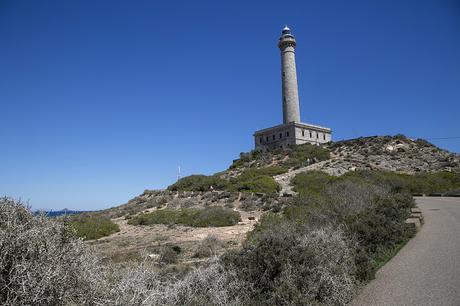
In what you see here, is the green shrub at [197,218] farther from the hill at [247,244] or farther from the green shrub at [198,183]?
the green shrub at [198,183]

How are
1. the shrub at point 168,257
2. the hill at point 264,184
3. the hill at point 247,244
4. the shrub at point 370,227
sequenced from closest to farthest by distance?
1. the hill at point 247,244
2. the shrub at point 370,227
3. the shrub at point 168,257
4. the hill at point 264,184

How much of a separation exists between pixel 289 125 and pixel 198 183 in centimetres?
2003

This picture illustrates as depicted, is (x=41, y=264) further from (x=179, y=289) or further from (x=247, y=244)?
(x=247, y=244)

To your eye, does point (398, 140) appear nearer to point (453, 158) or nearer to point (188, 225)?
point (453, 158)

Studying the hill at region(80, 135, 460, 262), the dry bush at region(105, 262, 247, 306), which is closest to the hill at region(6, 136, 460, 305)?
the dry bush at region(105, 262, 247, 306)

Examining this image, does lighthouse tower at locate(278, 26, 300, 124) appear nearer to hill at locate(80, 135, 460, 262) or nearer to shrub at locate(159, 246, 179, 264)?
hill at locate(80, 135, 460, 262)

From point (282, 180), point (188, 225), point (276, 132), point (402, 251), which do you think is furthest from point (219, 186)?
point (402, 251)

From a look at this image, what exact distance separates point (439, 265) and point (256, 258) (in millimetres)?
3681

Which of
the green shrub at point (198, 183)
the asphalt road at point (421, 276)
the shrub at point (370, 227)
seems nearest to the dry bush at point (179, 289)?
the asphalt road at point (421, 276)

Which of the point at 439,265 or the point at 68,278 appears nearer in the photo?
the point at 68,278

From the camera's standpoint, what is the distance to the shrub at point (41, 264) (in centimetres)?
390

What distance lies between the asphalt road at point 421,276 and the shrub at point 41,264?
3.90m

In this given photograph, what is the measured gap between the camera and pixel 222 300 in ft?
18.7

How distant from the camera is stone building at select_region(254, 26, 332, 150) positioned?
5703 centimetres
